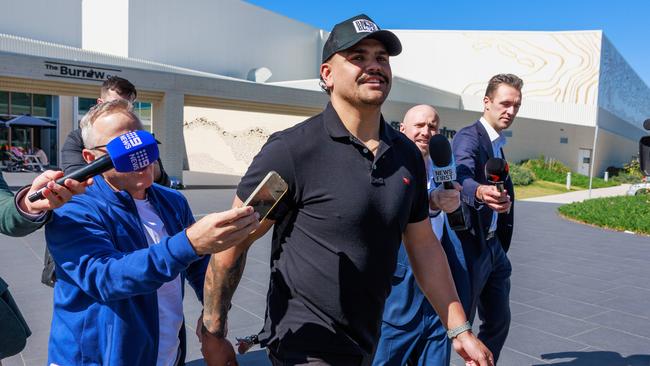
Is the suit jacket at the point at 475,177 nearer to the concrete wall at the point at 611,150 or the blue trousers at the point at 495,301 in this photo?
the blue trousers at the point at 495,301

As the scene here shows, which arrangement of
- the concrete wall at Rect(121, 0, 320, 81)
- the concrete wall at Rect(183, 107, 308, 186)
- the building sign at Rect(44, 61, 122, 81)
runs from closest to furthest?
1. the building sign at Rect(44, 61, 122, 81)
2. the concrete wall at Rect(183, 107, 308, 186)
3. the concrete wall at Rect(121, 0, 320, 81)

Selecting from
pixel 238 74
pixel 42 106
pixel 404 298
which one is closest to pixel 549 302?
pixel 404 298

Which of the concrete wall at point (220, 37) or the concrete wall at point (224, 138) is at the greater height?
the concrete wall at point (220, 37)

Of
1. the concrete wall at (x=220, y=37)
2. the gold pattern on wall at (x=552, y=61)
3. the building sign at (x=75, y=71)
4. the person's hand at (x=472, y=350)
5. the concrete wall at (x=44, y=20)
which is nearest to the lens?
the person's hand at (x=472, y=350)

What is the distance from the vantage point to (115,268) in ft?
5.47

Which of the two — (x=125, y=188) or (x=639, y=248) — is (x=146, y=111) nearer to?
(x=639, y=248)

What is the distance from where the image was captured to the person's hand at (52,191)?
4.84ft

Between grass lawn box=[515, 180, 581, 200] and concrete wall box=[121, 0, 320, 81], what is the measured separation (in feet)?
56.8

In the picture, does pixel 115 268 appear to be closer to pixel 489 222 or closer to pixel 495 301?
pixel 489 222

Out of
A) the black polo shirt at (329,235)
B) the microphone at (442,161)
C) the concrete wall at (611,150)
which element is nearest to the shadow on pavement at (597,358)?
the microphone at (442,161)

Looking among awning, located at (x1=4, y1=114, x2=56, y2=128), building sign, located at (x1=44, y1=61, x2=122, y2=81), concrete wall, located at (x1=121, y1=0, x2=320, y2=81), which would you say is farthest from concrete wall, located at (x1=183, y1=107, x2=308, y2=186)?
building sign, located at (x1=44, y1=61, x2=122, y2=81)

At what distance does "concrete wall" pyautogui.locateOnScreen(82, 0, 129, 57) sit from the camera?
A: 94.1 feet

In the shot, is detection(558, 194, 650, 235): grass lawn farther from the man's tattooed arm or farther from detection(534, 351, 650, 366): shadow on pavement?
the man's tattooed arm

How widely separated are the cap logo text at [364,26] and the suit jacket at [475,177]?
4.80ft
